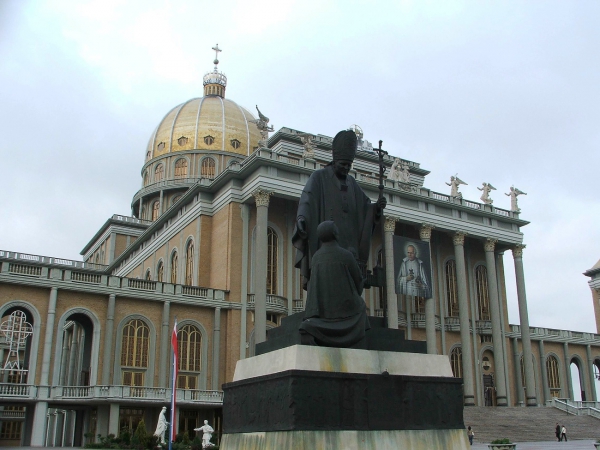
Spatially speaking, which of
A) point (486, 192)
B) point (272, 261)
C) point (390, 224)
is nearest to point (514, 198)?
point (486, 192)

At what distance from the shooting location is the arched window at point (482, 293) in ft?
169

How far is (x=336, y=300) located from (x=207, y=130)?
186 feet

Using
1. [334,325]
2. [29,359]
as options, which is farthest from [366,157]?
[334,325]

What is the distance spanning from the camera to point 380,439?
885 cm

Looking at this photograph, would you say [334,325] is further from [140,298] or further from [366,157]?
A: [366,157]

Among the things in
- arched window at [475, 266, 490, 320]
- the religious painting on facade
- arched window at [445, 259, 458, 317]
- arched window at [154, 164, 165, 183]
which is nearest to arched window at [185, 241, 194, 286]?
the religious painting on facade

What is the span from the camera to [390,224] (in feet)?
150

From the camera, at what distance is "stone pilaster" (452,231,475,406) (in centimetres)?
4581

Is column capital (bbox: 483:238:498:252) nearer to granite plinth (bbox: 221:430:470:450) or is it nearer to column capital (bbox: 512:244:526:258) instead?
column capital (bbox: 512:244:526:258)

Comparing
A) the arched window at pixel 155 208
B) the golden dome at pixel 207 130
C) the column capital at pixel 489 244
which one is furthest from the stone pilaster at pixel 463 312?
the arched window at pixel 155 208

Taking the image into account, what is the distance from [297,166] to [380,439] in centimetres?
3376

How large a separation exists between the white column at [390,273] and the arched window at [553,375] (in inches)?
759

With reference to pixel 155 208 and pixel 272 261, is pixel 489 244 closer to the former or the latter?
pixel 272 261

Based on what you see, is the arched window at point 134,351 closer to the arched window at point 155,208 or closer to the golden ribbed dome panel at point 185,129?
the golden ribbed dome panel at point 185,129
